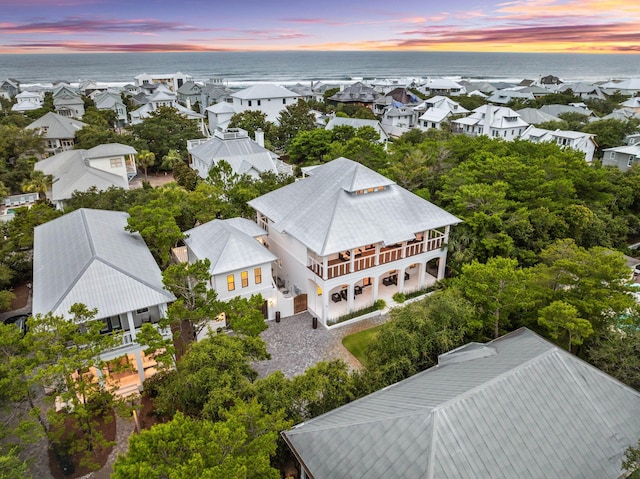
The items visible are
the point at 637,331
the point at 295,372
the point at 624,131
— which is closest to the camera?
the point at 637,331

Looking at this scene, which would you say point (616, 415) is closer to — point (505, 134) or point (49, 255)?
point (49, 255)

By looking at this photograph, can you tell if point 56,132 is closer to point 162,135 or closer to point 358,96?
point 162,135

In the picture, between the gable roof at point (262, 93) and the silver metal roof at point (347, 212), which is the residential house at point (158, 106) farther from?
the silver metal roof at point (347, 212)

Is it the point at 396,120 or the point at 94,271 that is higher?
the point at 94,271

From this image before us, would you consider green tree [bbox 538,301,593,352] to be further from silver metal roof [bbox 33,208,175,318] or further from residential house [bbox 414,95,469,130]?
residential house [bbox 414,95,469,130]

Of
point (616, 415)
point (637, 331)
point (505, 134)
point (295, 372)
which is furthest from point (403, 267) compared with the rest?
point (505, 134)

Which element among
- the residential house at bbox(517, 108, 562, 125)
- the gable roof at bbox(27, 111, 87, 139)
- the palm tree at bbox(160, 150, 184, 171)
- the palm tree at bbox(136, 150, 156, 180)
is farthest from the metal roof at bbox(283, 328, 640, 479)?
the residential house at bbox(517, 108, 562, 125)

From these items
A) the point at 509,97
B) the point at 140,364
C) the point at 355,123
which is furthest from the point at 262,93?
the point at 509,97
